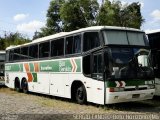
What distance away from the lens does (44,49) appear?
65.3 feet

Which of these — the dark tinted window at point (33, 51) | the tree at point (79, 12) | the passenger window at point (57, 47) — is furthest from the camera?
the tree at point (79, 12)

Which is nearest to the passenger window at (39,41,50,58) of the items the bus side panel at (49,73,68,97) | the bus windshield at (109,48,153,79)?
the bus side panel at (49,73,68,97)

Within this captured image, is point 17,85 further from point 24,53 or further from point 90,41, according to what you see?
point 90,41

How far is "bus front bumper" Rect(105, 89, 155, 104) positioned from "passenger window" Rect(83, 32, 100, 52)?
83.2 inches

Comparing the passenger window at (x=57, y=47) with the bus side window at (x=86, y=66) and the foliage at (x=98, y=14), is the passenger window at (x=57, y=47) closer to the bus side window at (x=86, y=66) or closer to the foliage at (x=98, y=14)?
the bus side window at (x=86, y=66)

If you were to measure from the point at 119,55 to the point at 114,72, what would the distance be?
723mm

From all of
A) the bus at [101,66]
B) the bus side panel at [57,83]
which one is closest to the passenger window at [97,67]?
the bus at [101,66]

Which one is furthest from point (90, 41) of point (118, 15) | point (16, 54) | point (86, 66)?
point (118, 15)

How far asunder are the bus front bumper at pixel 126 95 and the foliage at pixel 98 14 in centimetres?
2721

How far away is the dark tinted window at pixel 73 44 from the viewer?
16.3m

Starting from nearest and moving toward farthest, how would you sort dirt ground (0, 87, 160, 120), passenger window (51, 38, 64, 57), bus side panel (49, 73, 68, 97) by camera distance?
dirt ground (0, 87, 160, 120)
bus side panel (49, 73, 68, 97)
passenger window (51, 38, 64, 57)

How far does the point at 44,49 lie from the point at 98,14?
25.2 metres

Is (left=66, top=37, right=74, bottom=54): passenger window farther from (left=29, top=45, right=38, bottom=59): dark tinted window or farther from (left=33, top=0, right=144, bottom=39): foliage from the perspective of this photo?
(left=33, top=0, right=144, bottom=39): foliage

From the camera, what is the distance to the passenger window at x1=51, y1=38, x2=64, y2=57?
1781 cm
